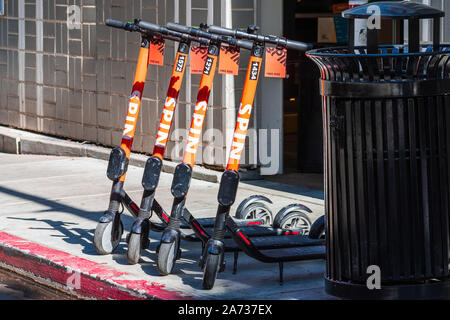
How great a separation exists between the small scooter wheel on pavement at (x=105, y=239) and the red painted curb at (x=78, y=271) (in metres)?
0.16

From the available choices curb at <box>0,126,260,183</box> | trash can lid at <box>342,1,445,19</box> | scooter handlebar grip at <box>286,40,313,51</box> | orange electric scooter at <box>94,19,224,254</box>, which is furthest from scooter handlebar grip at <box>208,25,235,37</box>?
curb at <box>0,126,260,183</box>

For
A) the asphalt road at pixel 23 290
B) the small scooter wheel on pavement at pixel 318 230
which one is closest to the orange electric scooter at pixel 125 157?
the asphalt road at pixel 23 290

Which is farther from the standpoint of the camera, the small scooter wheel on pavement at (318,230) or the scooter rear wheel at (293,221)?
the scooter rear wheel at (293,221)

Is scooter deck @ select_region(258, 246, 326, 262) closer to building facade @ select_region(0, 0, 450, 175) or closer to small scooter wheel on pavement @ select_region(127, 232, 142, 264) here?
small scooter wheel on pavement @ select_region(127, 232, 142, 264)

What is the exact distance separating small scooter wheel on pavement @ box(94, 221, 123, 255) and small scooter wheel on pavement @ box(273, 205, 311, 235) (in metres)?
1.21

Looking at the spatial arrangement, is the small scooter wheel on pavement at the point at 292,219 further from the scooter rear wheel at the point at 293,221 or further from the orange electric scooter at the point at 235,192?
the orange electric scooter at the point at 235,192

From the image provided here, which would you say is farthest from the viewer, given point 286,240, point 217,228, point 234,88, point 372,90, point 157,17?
point 157,17

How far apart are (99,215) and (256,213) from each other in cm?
162

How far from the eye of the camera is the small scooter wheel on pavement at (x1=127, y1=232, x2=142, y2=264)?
22.2 feet

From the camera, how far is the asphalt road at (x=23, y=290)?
6.84m

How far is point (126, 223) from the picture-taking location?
27.4 feet
